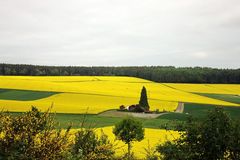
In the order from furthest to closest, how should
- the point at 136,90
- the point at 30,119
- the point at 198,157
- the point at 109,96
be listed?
the point at 136,90 < the point at 109,96 < the point at 198,157 < the point at 30,119

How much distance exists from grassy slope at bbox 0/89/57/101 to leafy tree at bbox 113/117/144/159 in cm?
2916

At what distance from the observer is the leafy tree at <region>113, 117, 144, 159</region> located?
93.5 feet

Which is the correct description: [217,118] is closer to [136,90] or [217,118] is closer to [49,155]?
[49,155]

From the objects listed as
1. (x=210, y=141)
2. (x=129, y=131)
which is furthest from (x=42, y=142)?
(x=129, y=131)

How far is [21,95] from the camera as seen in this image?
58.0m

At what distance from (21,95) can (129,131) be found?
109ft

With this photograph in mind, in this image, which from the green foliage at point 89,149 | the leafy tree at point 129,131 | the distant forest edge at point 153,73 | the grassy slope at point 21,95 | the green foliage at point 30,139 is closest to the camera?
the green foliage at point 30,139

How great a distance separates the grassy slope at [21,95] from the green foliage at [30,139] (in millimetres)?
50196

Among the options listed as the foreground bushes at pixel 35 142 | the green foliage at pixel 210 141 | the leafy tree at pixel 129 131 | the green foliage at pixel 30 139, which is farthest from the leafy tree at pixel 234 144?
the leafy tree at pixel 129 131

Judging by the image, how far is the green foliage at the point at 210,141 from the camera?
10.8m

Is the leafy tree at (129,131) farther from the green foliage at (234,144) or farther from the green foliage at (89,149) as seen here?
the green foliage at (89,149)

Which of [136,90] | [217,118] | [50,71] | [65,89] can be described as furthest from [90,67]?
[217,118]

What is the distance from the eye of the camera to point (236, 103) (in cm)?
6838

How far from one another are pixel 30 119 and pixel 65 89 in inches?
2375
